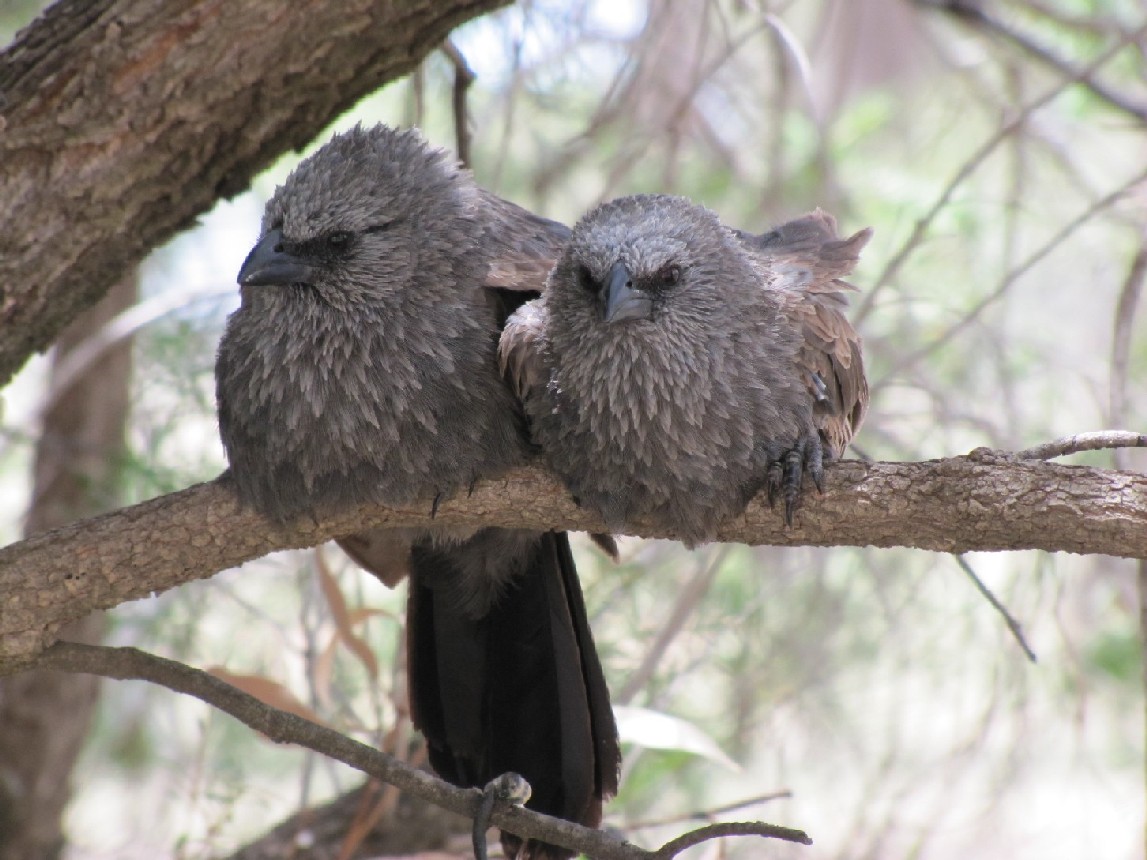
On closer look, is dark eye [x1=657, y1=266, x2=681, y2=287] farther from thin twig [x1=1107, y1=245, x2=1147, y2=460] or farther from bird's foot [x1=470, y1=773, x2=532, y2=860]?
thin twig [x1=1107, y1=245, x2=1147, y2=460]

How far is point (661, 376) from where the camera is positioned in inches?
92.8

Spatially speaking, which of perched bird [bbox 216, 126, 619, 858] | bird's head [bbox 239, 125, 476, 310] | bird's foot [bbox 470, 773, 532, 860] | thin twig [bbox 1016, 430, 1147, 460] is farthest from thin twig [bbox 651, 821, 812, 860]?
bird's head [bbox 239, 125, 476, 310]

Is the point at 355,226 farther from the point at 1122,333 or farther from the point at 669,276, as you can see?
the point at 1122,333

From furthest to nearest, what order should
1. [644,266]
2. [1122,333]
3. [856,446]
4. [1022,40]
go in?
[1022,40] < [856,446] < [1122,333] < [644,266]

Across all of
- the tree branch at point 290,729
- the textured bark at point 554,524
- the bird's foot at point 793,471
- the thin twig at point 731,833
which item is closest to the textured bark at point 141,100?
the textured bark at point 554,524

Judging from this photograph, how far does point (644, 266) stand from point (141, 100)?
1.12 metres

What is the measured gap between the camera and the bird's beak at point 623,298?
2.25 m

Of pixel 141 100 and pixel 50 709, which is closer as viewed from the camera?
pixel 141 100

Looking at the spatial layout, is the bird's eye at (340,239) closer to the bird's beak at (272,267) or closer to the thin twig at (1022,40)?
the bird's beak at (272,267)

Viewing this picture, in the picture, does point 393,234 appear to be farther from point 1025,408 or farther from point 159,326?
point 1025,408

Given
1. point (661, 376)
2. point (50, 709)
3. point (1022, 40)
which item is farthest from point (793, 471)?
point (50, 709)

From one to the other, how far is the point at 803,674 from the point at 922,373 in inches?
42.0

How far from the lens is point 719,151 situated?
4512 millimetres

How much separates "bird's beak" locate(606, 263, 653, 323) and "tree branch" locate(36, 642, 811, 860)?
3.15 feet
